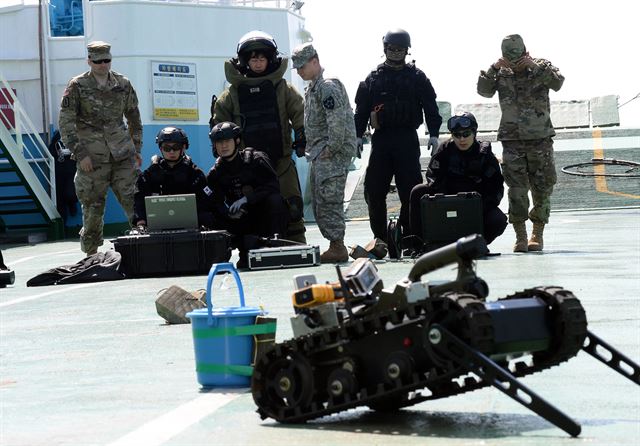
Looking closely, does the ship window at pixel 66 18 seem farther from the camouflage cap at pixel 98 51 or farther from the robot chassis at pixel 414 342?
the robot chassis at pixel 414 342

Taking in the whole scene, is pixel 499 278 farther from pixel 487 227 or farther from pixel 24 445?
pixel 24 445

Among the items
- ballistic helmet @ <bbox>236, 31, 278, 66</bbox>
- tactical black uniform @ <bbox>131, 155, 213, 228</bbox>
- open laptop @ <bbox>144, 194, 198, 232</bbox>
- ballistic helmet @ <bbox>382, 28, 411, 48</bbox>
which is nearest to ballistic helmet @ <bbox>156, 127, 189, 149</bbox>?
tactical black uniform @ <bbox>131, 155, 213, 228</bbox>

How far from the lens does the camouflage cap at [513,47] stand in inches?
530

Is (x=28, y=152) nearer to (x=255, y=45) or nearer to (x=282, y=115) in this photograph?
(x=282, y=115)

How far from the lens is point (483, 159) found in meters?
12.9

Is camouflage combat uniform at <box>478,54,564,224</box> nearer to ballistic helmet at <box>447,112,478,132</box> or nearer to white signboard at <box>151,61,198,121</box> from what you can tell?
ballistic helmet at <box>447,112,478,132</box>

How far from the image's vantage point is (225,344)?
5980 millimetres

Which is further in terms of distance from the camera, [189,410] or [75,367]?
[75,367]

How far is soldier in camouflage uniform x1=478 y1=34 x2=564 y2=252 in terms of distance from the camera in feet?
44.4

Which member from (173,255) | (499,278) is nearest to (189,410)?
(499,278)

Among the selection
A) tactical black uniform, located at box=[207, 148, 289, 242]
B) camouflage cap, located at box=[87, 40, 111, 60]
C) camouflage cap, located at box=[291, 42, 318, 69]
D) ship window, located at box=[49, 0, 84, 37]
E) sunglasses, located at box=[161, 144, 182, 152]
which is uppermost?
ship window, located at box=[49, 0, 84, 37]

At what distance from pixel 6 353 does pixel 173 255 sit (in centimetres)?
520

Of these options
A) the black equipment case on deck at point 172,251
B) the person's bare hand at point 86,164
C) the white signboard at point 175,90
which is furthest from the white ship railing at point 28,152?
the black equipment case on deck at point 172,251

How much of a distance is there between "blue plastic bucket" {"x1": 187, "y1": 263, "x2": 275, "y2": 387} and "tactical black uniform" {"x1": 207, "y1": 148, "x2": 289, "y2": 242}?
6959 millimetres
